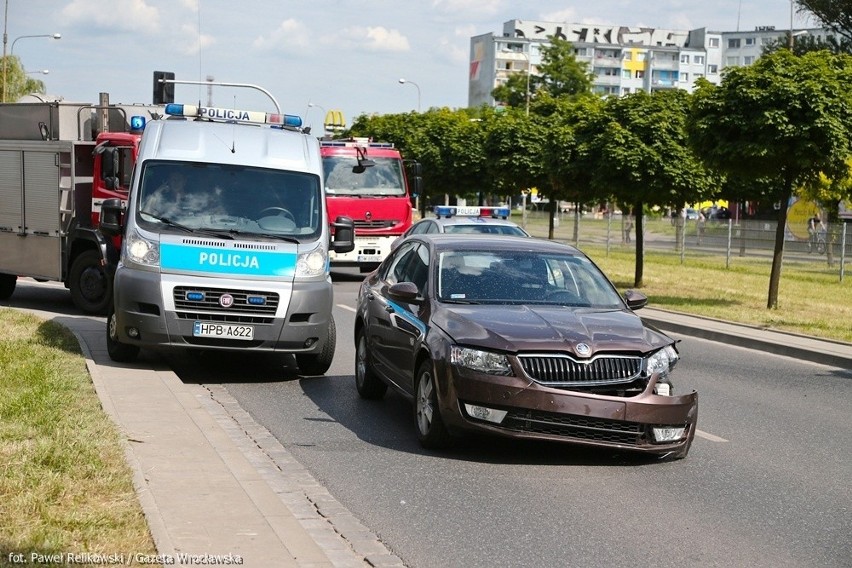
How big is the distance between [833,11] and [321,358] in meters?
57.3

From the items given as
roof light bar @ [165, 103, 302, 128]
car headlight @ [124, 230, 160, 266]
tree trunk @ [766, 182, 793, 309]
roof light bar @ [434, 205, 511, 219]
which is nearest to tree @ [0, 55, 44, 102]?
roof light bar @ [434, 205, 511, 219]

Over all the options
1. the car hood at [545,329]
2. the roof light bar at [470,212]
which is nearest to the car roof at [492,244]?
the car hood at [545,329]

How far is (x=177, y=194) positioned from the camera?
13578mm

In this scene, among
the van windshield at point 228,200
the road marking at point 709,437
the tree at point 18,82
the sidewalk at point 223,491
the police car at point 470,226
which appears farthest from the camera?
the tree at point 18,82

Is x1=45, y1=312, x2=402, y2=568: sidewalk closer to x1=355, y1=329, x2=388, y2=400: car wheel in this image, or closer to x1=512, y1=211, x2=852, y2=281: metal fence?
x1=355, y1=329, x2=388, y2=400: car wheel

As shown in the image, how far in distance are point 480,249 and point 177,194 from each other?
4218mm

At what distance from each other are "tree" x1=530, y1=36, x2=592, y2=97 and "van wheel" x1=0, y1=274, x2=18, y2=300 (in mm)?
98422

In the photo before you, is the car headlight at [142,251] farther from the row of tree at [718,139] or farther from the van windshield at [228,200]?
the row of tree at [718,139]

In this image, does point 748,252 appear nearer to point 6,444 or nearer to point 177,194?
point 177,194

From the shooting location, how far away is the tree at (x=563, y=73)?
11825 centimetres

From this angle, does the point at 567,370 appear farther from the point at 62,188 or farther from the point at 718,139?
the point at 718,139

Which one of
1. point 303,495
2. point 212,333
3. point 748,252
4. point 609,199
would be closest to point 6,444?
point 303,495

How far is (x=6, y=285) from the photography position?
21.8 metres

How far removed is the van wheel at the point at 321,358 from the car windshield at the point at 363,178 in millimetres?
15463
